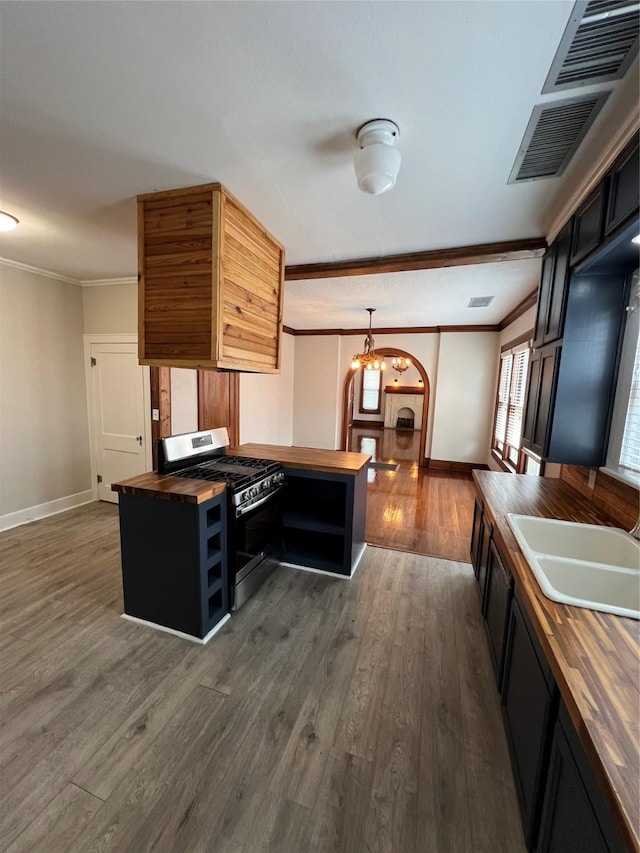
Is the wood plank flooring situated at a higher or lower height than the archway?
lower

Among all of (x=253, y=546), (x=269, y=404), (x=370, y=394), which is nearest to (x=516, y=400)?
(x=269, y=404)

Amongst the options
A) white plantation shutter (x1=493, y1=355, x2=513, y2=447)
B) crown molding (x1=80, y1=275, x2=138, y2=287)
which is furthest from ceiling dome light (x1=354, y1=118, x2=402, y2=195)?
white plantation shutter (x1=493, y1=355, x2=513, y2=447)

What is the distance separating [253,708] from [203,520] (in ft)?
3.21

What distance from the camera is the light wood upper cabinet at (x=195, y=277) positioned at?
203 centimetres

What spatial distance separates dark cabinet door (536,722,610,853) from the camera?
791 mm

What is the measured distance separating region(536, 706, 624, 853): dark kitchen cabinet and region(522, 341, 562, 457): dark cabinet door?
159 centimetres

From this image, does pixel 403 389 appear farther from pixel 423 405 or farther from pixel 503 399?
pixel 503 399

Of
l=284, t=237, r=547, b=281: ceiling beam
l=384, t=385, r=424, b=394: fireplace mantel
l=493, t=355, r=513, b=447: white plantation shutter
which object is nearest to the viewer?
l=284, t=237, r=547, b=281: ceiling beam

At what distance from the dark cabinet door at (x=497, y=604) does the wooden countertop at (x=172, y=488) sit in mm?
1656

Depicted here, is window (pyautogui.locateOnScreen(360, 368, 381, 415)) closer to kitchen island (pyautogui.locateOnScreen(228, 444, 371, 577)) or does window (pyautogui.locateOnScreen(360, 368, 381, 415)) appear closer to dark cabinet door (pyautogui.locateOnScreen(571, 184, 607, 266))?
kitchen island (pyautogui.locateOnScreen(228, 444, 371, 577))

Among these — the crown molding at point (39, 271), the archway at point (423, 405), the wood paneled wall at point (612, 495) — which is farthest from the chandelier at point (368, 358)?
the crown molding at point (39, 271)

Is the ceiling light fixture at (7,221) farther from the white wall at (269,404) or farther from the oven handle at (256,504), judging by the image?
the white wall at (269,404)

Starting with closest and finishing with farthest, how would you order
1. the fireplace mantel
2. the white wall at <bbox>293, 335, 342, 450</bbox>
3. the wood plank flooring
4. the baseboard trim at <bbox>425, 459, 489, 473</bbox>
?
the wood plank flooring
the baseboard trim at <bbox>425, 459, 489, 473</bbox>
the white wall at <bbox>293, 335, 342, 450</bbox>
the fireplace mantel

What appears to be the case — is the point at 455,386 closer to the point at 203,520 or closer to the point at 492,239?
the point at 492,239
